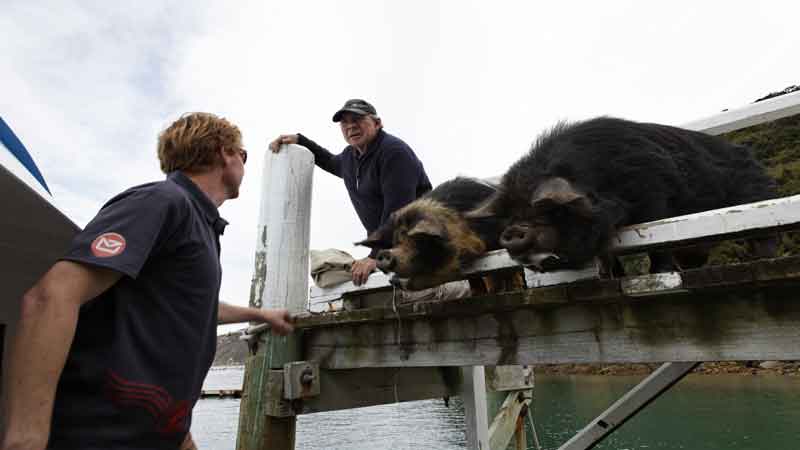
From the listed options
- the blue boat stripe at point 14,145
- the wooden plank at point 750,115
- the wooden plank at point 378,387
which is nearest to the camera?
the blue boat stripe at point 14,145

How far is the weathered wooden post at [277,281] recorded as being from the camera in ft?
13.8

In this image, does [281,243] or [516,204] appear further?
[281,243]

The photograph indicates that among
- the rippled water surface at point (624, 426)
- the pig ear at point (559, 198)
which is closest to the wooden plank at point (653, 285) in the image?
the pig ear at point (559, 198)

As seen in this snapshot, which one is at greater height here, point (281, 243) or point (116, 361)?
point (281, 243)

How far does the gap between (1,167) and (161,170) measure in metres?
0.67

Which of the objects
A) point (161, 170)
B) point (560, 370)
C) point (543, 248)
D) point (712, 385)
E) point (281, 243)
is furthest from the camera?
point (560, 370)

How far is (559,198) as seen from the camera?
288cm

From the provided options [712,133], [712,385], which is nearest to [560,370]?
[712,385]

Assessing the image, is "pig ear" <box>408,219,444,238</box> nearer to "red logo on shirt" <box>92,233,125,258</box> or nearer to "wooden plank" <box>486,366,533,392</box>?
"red logo on shirt" <box>92,233,125,258</box>

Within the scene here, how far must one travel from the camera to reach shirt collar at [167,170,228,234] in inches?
85.7

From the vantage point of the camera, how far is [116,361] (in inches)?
66.5

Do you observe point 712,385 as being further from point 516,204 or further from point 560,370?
point 516,204

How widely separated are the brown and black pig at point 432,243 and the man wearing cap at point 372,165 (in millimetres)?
487

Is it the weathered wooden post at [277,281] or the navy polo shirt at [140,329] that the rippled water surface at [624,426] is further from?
the navy polo shirt at [140,329]
